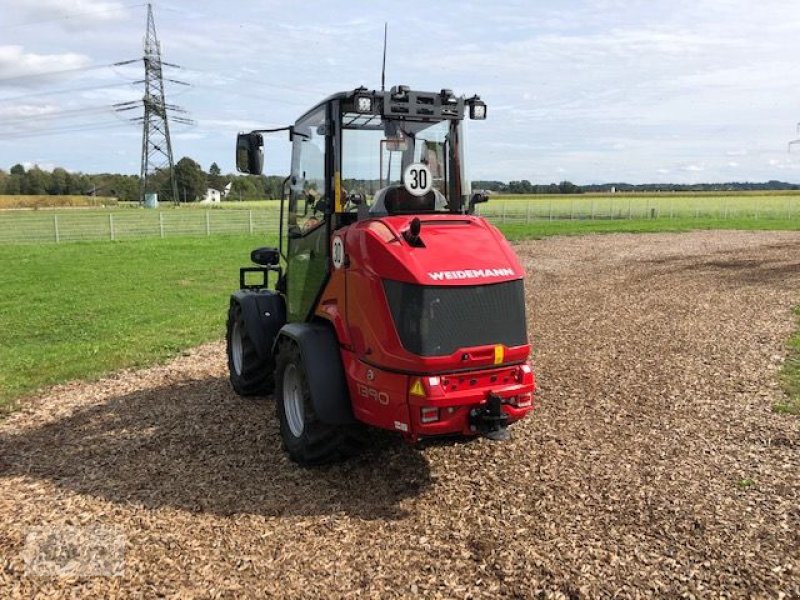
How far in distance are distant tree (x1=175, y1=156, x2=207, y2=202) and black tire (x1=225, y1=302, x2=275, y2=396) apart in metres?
79.9

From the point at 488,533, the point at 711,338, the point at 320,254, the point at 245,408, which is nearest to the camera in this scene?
the point at 488,533

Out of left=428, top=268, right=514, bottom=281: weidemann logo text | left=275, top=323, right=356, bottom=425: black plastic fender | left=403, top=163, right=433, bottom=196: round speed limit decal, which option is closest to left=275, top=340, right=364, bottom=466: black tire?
left=275, top=323, right=356, bottom=425: black plastic fender

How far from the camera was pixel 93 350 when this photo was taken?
31.7 feet

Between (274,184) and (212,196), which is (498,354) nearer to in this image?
(274,184)

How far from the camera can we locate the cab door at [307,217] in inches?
215

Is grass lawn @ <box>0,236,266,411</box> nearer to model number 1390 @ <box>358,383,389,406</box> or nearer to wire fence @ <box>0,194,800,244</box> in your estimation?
model number 1390 @ <box>358,383,389,406</box>

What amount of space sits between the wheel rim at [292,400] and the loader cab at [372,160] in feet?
1.77

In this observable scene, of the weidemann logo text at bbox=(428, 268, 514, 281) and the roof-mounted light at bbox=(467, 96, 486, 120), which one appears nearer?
the weidemann logo text at bbox=(428, 268, 514, 281)

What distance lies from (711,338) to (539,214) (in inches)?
1521

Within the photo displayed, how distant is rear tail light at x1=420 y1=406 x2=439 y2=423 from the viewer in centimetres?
440

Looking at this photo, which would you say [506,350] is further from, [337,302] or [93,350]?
[93,350]

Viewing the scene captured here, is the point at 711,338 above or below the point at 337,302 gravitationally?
below

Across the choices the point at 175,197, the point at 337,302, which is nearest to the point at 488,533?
the point at 337,302

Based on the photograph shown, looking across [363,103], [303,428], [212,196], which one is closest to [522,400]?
[303,428]
